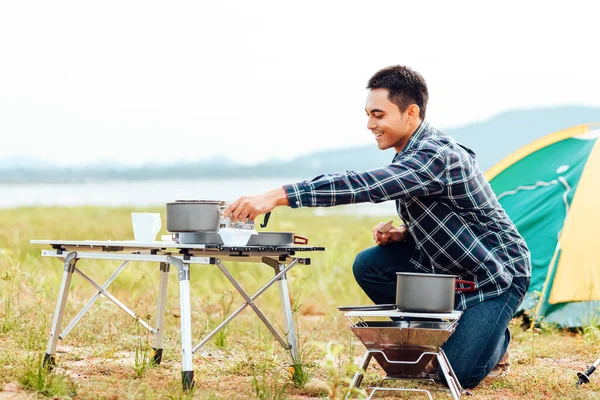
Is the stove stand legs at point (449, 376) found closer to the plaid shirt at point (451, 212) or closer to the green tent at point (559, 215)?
the plaid shirt at point (451, 212)

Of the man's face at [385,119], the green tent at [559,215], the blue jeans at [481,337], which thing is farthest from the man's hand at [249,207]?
the green tent at [559,215]

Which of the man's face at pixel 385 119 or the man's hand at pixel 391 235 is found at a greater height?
the man's face at pixel 385 119

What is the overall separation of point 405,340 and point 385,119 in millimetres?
1057

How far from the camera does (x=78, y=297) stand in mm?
6910

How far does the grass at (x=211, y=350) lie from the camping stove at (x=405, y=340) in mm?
184

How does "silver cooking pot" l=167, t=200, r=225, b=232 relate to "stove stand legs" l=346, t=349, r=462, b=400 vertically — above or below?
above

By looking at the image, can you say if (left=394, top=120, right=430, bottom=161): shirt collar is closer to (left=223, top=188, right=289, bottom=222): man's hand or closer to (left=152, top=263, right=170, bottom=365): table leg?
(left=223, top=188, right=289, bottom=222): man's hand

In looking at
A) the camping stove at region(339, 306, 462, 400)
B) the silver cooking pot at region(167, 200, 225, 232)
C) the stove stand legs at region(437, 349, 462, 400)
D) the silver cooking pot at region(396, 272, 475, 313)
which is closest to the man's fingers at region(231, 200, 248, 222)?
the silver cooking pot at region(167, 200, 225, 232)

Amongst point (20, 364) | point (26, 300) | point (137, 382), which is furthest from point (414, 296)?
point (26, 300)

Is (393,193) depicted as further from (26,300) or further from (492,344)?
(26,300)

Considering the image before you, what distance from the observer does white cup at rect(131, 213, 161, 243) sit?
12.7ft

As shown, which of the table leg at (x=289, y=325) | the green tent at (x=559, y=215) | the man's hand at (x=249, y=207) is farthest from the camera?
the green tent at (x=559, y=215)

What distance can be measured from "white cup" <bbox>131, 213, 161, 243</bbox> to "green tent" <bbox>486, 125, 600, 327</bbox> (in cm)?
288

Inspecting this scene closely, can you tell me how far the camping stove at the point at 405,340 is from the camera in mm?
3516
